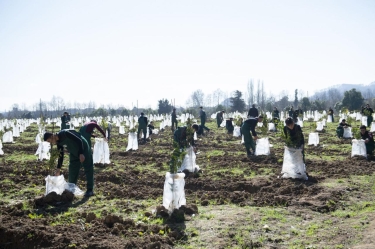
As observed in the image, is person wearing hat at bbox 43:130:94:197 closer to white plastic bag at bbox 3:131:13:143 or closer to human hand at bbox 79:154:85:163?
human hand at bbox 79:154:85:163

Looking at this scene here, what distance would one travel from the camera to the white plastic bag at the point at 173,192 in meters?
5.85

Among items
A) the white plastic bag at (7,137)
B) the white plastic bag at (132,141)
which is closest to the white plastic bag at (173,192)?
the white plastic bag at (132,141)

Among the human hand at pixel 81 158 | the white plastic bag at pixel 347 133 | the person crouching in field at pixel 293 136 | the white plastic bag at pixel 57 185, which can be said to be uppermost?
the person crouching in field at pixel 293 136

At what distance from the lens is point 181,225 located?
218 inches

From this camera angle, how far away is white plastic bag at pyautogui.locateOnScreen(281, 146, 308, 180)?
8.30m

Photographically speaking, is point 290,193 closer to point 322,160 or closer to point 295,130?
point 295,130

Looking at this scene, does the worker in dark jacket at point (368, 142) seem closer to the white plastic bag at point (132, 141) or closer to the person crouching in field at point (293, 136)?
the person crouching in field at point (293, 136)

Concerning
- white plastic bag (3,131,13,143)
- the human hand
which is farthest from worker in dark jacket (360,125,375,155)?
white plastic bag (3,131,13,143)

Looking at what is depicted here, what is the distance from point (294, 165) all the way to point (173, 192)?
12.8 feet

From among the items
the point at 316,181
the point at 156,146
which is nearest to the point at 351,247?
the point at 316,181

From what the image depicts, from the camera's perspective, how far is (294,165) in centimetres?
837

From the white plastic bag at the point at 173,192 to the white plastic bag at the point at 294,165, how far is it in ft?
12.1

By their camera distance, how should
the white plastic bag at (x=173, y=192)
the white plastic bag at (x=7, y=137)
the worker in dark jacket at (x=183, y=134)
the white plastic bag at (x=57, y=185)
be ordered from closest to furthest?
the white plastic bag at (x=173, y=192) → the white plastic bag at (x=57, y=185) → the worker in dark jacket at (x=183, y=134) → the white plastic bag at (x=7, y=137)

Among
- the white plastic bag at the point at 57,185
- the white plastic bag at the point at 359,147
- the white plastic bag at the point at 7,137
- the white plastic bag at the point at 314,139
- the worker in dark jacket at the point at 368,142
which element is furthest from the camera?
the white plastic bag at the point at 7,137
